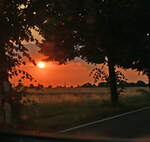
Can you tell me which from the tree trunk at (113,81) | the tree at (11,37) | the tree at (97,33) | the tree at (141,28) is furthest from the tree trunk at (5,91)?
the tree trunk at (113,81)

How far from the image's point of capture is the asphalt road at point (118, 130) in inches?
363

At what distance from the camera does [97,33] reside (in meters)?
17.9

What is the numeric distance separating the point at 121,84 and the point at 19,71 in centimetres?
1039

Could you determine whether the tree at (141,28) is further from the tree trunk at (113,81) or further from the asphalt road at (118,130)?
the asphalt road at (118,130)

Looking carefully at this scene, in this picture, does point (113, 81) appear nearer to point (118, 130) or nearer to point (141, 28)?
point (141, 28)

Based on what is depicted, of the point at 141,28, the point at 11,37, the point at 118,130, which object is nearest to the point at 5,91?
the point at 11,37

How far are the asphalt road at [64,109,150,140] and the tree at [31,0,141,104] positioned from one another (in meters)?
5.80

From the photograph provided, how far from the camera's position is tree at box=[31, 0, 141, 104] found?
1700 centimetres

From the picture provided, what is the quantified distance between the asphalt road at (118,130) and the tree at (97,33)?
5.80 m

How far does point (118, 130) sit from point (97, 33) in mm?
8774

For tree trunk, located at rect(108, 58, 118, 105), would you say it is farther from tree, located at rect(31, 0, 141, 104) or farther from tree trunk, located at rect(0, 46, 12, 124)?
tree trunk, located at rect(0, 46, 12, 124)

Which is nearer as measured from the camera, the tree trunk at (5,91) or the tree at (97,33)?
the tree trunk at (5,91)

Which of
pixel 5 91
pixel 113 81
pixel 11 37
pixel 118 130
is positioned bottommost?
pixel 118 130

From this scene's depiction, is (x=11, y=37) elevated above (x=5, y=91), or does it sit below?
above
